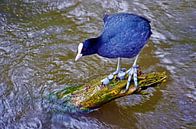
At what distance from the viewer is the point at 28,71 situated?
468 cm

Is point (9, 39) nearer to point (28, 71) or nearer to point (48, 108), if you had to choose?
point (28, 71)

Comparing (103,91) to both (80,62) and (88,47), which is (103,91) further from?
(80,62)

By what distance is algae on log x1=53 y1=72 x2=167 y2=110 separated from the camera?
3814mm

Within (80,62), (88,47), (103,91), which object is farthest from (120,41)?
(80,62)

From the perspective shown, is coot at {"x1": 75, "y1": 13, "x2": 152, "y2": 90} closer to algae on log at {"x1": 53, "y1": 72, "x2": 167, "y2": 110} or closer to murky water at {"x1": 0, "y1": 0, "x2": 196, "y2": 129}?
algae on log at {"x1": 53, "y1": 72, "x2": 167, "y2": 110}

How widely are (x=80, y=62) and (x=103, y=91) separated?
1063 mm

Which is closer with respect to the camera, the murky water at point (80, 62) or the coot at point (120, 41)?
the coot at point (120, 41)

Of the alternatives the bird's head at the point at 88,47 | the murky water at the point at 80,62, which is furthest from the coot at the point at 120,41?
Result: the murky water at the point at 80,62

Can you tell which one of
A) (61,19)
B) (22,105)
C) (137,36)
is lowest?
(22,105)

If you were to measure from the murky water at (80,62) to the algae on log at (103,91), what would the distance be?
18cm

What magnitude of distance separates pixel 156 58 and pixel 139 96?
75 centimetres

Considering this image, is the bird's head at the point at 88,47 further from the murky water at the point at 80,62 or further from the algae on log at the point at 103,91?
the murky water at the point at 80,62

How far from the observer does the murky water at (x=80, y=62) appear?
13.3 ft


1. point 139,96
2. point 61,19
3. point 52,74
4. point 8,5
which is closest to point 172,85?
point 139,96
